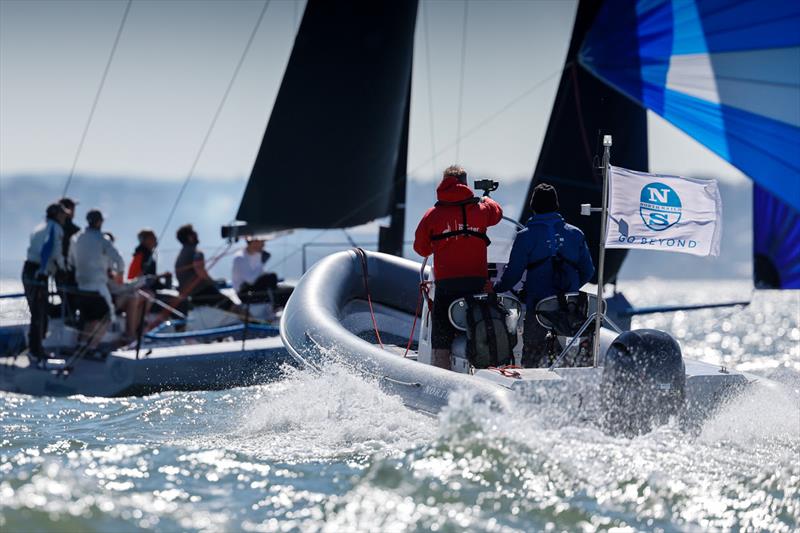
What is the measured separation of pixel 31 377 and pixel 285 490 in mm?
5145

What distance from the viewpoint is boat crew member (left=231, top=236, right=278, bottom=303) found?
10.1 m

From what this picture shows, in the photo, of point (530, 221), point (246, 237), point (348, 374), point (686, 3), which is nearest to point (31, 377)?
point (246, 237)

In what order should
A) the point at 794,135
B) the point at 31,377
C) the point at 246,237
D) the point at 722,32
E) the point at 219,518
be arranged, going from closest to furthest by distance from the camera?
the point at 219,518, the point at 794,135, the point at 722,32, the point at 31,377, the point at 246,237

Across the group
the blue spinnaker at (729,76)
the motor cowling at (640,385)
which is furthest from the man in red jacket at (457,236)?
the blue spinnaker at (729,76)

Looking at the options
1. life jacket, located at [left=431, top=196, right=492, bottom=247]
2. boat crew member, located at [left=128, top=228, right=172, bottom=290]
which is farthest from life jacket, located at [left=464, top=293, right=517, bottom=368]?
boat crew member, located at [left=128, top=228, right=172, bottom=290]

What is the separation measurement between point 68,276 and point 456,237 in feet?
15.1

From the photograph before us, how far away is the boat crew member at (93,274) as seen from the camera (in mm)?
8719

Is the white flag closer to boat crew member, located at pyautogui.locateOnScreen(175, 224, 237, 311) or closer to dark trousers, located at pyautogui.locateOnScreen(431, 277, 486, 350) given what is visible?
dark trousers, located at pyautogui.locateOnScreen(431, 277, 486, 350)

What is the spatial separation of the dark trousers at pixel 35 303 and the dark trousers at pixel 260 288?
198cm

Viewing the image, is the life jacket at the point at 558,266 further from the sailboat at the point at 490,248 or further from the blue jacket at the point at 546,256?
the sailboat at the point at 490,248

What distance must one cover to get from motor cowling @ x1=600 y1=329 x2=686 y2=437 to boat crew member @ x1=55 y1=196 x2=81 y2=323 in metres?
5.42

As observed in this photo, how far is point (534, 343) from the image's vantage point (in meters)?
5.30

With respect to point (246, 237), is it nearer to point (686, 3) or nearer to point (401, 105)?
point (401, 105)

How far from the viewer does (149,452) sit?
4457mm
